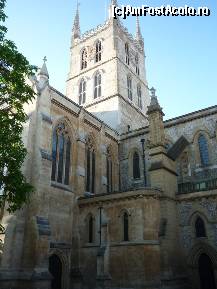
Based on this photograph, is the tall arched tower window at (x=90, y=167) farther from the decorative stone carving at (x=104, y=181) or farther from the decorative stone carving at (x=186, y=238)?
the decorative stone carving at (x=186, y=238)

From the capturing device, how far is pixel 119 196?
19.8 metres

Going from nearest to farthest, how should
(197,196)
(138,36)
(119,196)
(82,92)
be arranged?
1. (197,196)
2. (119,196)
3. (82,92)
4. (138,36)

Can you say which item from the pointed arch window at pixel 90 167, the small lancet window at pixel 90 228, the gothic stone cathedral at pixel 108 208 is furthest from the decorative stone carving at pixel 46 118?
the small lancet window at pixel 90 228

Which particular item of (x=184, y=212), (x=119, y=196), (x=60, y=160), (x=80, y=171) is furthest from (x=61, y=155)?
(x=184, y=212)

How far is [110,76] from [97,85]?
2405 mm

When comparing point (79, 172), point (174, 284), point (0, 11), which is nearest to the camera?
point (0, 11)

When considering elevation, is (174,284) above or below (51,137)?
below

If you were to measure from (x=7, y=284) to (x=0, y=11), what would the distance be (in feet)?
44.5

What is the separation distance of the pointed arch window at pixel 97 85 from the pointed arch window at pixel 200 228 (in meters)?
23.0

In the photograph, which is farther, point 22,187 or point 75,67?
point 75,67

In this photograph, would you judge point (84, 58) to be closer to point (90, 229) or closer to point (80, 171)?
point (80, 171)

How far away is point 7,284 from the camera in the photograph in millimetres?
15789

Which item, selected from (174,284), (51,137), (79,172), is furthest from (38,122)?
(174,284)

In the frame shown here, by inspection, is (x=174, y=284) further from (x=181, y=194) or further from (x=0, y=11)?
(x=0, y=11)
